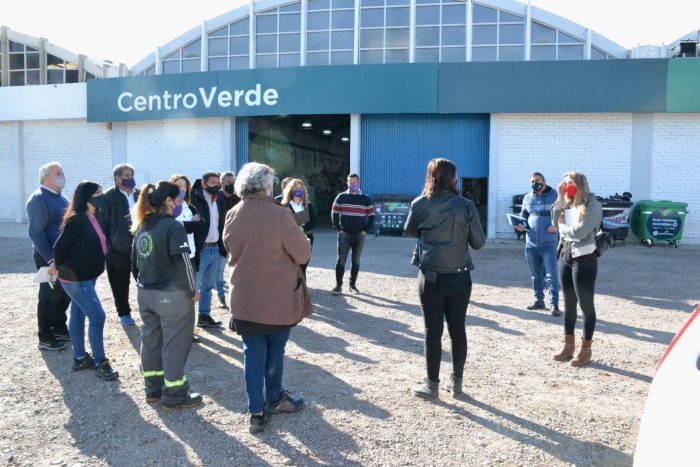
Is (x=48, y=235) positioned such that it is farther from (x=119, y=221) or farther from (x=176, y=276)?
(x=176, y=276)

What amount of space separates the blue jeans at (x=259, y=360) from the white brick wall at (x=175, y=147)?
1500 centimetres

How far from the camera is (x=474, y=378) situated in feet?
16.1

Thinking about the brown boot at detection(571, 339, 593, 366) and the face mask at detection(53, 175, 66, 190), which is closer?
the brown boot at detection(571, 339, 593, 366)

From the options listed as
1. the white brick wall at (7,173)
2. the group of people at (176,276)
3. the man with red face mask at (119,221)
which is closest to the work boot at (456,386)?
the group of people at (176,276)

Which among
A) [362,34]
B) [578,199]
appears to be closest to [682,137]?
[362,34]

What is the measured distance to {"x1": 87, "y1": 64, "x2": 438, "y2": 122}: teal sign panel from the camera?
16328 millimetres

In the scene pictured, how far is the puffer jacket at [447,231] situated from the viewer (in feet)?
13.9

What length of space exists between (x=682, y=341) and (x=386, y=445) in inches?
85.4

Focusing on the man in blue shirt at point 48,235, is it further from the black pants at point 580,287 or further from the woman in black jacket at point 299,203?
the black pants at point 580,287

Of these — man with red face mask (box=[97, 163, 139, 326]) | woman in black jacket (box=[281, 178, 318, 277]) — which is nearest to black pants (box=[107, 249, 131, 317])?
man with red face mask (box=[97, 163, 139, 326])

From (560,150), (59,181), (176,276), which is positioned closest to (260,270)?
(176,276)

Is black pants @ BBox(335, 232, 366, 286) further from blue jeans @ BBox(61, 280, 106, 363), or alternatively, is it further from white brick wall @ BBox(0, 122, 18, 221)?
white brick wall @ BBox(0, 122, 18, 221)

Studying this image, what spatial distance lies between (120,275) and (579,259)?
490 centimetres

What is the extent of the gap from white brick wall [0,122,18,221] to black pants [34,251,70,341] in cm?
1803
